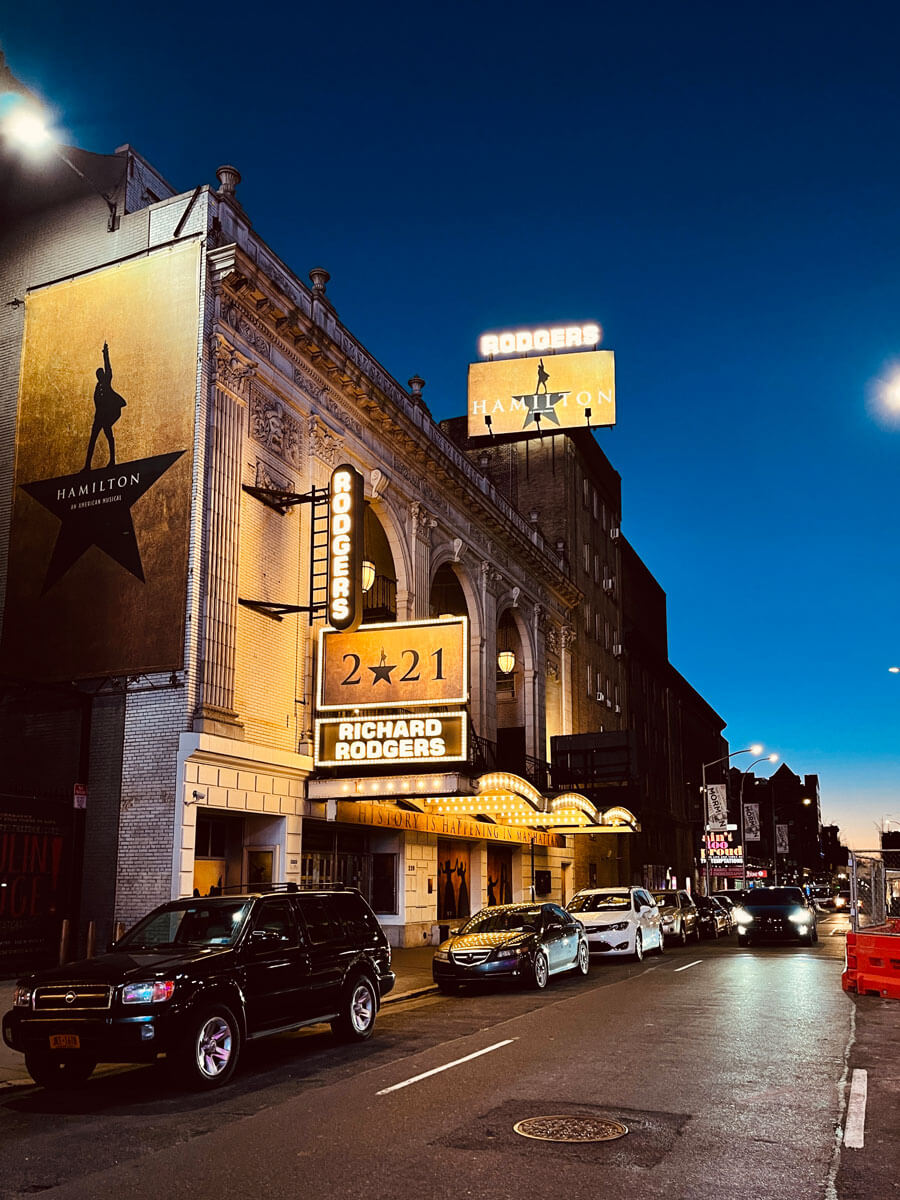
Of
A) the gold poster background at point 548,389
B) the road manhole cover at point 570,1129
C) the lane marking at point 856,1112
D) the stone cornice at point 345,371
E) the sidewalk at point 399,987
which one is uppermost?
the gold poster background at point 548,389

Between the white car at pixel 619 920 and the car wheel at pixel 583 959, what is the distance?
2915 mm

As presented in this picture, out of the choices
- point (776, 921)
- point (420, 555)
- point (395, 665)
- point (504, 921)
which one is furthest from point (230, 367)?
point (776, 921)

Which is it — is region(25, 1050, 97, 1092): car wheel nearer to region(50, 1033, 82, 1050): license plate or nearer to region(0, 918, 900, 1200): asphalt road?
region(0, 918, 900, 1200): asphalt road

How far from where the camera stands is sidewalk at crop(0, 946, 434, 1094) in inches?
440

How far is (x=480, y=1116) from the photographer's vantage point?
8594 millimetres

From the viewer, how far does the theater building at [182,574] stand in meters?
20.1

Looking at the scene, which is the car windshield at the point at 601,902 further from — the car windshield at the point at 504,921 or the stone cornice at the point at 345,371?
the stone cornice at the point at 345,371

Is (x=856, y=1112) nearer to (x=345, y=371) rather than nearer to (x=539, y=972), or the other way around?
(x=539, y=972)

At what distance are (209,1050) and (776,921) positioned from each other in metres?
24.0

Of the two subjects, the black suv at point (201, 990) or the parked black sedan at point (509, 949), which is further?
the parked black sedan at point (509, 949)

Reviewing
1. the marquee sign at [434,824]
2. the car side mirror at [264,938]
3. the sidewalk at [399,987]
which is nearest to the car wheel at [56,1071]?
the sidewalk at [399,987]

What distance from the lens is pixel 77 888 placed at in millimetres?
19562

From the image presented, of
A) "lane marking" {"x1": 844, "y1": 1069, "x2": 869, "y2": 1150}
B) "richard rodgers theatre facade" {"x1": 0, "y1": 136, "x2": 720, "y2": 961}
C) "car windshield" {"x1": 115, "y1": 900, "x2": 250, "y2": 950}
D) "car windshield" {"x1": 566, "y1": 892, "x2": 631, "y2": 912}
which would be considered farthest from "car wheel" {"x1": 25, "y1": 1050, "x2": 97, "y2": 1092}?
"car windshield" {"x1": 566, "y1": 892, "x2": 631, "y2": 912}

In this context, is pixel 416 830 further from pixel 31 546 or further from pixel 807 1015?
pixel 807 1015
